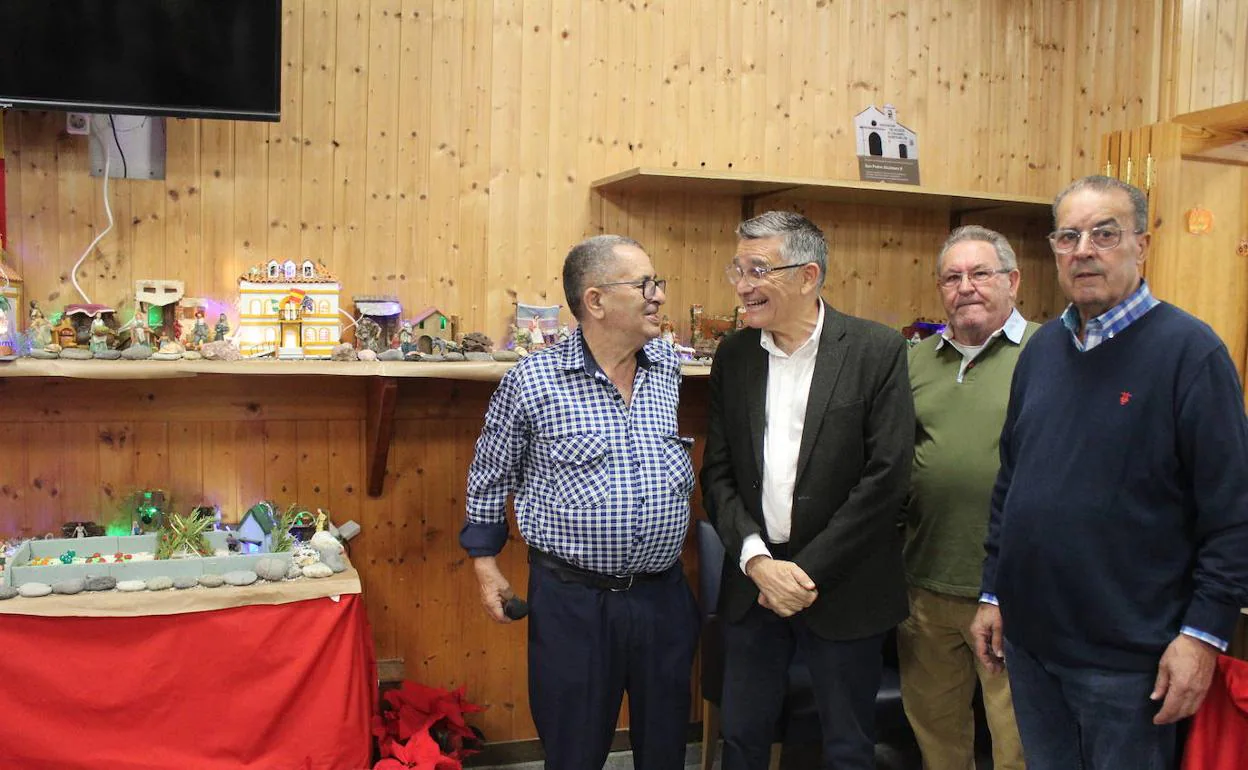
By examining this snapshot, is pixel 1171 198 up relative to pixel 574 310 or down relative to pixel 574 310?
up

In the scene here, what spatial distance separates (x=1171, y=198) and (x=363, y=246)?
9.08ft

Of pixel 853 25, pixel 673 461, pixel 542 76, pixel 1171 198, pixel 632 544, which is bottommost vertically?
pixel 632 544

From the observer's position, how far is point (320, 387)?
330 cm

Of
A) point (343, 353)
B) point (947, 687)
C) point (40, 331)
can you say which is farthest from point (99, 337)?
point (947, 687)

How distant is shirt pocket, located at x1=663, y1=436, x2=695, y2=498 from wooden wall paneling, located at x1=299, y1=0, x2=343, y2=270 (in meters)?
Answer: 1.37

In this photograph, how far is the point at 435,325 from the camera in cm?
A: 336

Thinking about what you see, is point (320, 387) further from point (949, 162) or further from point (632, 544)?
point (949, 162)

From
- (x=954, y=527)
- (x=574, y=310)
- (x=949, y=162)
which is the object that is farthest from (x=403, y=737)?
(x=949, y=162)

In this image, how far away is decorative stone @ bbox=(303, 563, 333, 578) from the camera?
9.64 ft

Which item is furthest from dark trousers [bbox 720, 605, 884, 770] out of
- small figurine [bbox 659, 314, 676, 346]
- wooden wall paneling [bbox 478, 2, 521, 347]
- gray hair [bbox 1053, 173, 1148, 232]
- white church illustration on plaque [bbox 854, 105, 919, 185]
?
white church illustration on plaque [bbox 854, 105, 919, 185]

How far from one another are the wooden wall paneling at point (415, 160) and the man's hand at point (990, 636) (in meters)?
1.96

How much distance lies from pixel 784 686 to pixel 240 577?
4.90 feet

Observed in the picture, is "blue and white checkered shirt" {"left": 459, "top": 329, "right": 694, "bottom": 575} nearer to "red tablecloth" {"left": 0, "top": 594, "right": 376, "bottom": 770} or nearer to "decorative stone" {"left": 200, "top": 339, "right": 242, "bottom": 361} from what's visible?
"red tablecloth" {"left": 0, "top": 594, "right": 376, "bottom": 770}

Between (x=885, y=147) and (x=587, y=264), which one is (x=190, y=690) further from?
(x=885, y=147)
